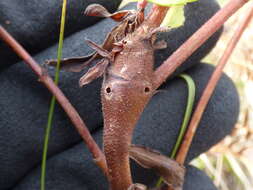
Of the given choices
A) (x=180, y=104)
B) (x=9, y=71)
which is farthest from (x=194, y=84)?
(x=9, y=71)

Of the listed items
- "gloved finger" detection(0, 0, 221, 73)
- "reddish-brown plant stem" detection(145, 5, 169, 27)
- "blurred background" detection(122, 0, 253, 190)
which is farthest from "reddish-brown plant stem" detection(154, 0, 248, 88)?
"blurred background" detection(122, 0, 253, 190)

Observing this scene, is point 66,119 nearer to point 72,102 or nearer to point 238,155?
point 72,102

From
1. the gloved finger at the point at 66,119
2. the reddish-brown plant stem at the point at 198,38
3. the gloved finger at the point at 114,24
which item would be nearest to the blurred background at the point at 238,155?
the gloved finger at the point at 66,119

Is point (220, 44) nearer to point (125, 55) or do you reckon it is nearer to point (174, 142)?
point (174, 142)

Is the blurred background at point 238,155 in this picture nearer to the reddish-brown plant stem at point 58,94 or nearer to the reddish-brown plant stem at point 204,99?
the reddish-brown plant stem at point 204,99

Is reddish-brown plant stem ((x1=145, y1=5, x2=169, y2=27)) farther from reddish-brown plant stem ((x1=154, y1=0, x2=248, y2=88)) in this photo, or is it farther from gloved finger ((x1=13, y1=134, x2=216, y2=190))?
gloved finger ((x1=13, y1=134, x2=216, y2=190))

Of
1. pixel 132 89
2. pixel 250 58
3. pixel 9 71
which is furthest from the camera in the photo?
pixel 250 58

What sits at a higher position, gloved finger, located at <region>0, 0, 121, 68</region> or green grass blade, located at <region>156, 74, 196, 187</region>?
gloved finger, located at <region>0, 0, 121, 68</region>
